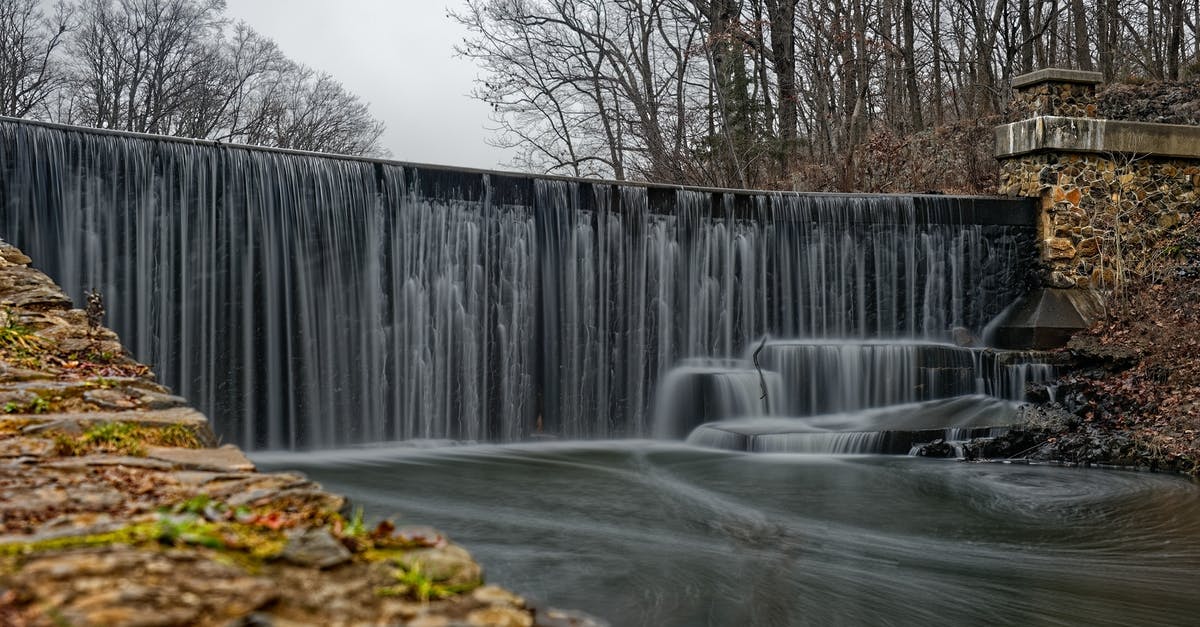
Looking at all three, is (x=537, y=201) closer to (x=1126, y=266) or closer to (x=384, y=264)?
(x=384, y=264)

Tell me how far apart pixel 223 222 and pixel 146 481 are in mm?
7561

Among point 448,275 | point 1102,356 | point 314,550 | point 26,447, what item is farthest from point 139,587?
point 1102,356

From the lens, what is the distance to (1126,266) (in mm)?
13039

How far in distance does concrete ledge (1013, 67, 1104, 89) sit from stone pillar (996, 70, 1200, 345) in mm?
17

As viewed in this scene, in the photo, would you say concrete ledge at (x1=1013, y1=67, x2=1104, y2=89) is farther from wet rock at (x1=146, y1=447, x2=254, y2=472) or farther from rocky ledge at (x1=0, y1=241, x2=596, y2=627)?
rocky ledge at (x1=0, y1=241, x2=596, y2=627)

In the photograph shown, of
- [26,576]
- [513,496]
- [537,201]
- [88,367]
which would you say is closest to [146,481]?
[26,576]

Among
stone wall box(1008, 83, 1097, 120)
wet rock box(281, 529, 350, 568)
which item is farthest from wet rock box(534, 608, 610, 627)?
stone wall box(1008, 83, 1097, 120)

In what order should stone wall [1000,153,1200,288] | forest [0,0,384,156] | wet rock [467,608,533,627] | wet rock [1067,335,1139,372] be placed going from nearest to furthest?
wet rock [467,608,533,627]
wet rock [1067,335,1139,372]
stone wall [1000,153,1200,288]
forest [0,0,384,156]

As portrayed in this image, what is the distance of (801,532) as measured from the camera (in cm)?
704

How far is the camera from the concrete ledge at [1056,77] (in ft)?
42.1

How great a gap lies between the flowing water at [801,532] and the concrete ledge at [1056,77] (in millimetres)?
5639

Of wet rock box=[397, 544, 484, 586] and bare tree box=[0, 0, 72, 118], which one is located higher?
bare tree box=[0, 0, 72, 118]

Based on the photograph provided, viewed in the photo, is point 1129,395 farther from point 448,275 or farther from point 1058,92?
point 448,275

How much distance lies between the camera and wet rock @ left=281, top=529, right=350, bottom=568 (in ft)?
7.56
